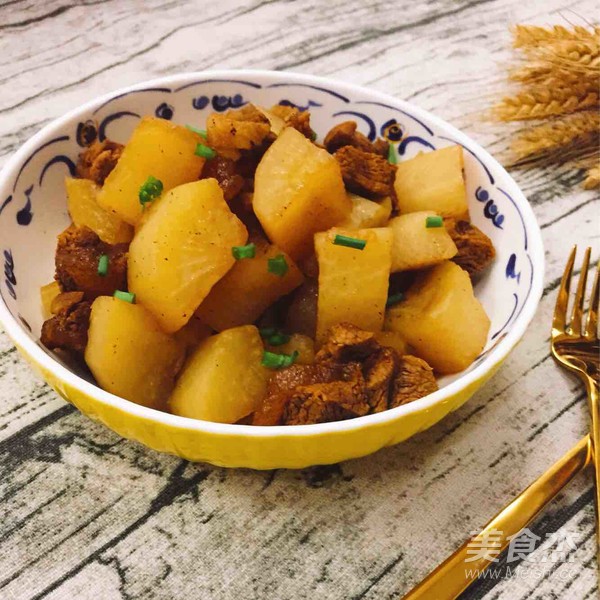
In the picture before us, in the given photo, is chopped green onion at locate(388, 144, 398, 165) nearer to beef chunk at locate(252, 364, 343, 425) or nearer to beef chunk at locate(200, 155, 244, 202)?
beef chunk at locate(200, 155, 244, 202)

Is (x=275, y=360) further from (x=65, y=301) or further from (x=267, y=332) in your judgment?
(x=65, y=301)

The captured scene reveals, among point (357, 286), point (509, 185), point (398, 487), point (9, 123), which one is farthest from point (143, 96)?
point (398, 487)

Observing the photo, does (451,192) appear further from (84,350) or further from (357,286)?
(84,350)

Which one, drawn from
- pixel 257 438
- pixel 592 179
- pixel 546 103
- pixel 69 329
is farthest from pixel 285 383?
pixel 546 103

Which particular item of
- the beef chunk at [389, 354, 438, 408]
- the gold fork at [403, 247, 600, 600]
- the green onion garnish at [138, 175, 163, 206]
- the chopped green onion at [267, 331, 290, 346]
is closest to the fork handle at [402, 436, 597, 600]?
the gold fork at [403, 247, 600, 600]

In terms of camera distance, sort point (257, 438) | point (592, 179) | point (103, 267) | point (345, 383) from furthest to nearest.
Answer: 1. point (592, 179)
2. point (103, 267)
3. point (345, 383)
4. point (257, 438)

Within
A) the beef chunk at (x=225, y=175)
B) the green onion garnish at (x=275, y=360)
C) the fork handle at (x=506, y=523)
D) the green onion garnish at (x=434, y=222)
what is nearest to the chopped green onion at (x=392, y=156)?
the green onion garnish at (x=434, y=222)

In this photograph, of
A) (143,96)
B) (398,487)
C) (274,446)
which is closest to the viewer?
(274,446)
